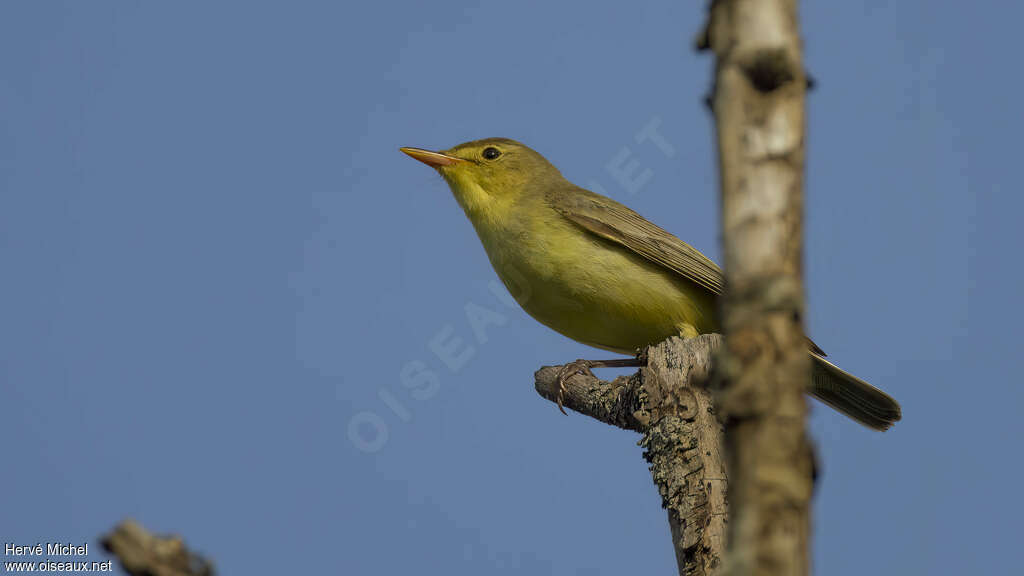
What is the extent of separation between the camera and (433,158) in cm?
947

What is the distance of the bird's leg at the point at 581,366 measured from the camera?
7414 mm

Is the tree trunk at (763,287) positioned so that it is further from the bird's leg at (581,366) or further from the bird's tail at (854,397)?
the bird's tail at (854,397)

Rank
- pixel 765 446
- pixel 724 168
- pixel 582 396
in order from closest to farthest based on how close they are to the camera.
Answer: pixel 765 446, pixel 724 168, pixel 582 396

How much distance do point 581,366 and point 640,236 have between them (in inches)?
51.2

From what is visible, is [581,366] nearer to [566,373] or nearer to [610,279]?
[566,373]

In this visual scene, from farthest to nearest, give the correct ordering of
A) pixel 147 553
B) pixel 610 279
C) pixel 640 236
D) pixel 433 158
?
pixel 433 158
pixel 640 236
pixel 610 279
pixel 147 553

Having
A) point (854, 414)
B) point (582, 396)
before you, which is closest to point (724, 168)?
point (582, 396)

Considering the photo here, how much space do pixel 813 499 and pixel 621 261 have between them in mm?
6047

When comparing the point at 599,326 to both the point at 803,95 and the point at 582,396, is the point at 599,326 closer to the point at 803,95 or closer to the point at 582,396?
the point at 582,396

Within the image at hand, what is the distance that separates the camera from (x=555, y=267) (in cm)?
795

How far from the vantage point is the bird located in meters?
7.94

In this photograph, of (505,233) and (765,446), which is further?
(505,233)

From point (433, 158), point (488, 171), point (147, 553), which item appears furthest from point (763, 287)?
point (433, 158)

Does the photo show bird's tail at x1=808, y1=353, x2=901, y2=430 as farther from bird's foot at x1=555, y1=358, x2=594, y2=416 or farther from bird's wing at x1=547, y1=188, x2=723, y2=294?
bird's foot at x1=555, y1=358, x2=594, y2=416
